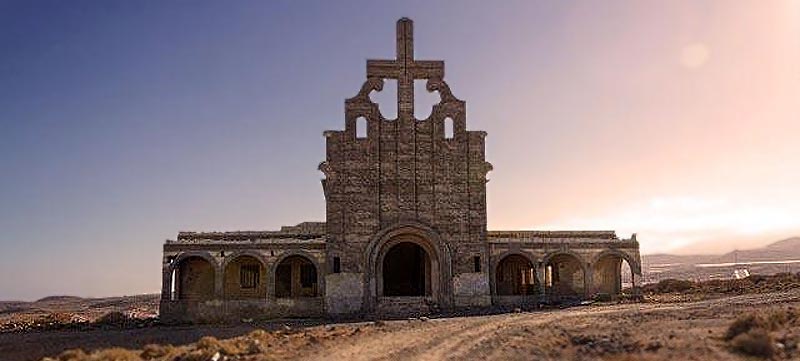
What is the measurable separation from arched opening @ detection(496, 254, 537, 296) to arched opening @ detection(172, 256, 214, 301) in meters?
15.9

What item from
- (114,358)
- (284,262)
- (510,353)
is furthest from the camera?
(284,262)

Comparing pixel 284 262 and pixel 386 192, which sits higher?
pixel 386 192

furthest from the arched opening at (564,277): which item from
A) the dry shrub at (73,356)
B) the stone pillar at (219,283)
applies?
the dry shrub at (73,356)

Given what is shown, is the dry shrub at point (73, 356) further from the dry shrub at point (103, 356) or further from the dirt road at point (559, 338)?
the dirt road at point (559, 338)

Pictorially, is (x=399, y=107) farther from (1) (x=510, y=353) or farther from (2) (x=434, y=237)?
(1) (x=510, y=353)

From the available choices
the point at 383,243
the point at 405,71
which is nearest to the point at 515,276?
the point at 383,243

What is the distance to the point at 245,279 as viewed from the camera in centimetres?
3778

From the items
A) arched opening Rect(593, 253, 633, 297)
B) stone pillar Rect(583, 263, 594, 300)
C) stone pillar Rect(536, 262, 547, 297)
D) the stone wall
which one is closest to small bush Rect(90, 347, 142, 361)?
the stone wall

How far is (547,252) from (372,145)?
11009 millimetres

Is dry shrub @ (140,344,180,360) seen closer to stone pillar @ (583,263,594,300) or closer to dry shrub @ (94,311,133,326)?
dry shrub @ (94,311,133,326)

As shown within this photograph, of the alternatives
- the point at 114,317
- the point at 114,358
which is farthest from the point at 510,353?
the point at 114,317

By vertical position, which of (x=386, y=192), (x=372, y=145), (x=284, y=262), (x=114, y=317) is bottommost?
(x=114, y=317)

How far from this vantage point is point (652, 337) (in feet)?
63.6

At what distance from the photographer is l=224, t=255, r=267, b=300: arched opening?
123 ft
